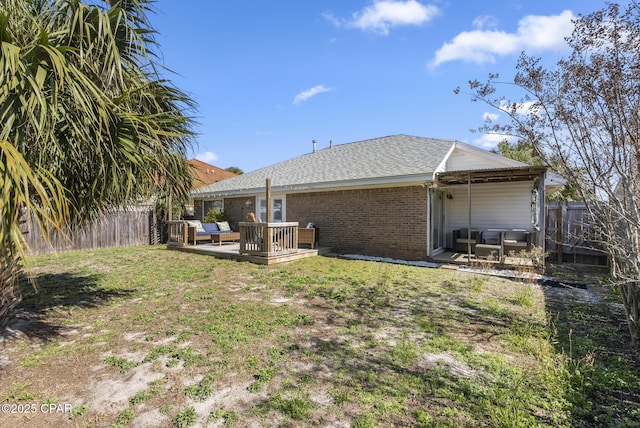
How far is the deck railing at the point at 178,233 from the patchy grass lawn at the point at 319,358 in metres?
6.53

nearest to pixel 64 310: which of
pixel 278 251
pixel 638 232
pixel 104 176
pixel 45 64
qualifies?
pixel 104 176

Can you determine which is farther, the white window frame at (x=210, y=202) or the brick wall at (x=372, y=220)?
the white window frame at (x=210, y=202)

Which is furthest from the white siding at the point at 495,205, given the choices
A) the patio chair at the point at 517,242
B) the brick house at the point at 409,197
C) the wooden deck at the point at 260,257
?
the wooden deck at the point at 260,257

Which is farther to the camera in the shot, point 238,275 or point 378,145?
point 378,145

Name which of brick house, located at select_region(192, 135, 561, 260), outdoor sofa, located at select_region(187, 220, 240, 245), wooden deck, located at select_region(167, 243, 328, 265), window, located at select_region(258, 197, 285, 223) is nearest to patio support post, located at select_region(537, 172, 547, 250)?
brick house, located at select_region(192, 135, 561, 260)

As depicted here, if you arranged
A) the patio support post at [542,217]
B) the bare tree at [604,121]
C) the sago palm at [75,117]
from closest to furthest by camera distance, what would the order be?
1. the sago palm at [75,117]
2. the bare tree at [604,121]
3. the patio support post at [542,217]

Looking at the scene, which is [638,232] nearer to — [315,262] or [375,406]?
[375,406]

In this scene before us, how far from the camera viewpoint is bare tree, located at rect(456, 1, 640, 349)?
3412mm

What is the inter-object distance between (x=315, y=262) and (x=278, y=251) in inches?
50.2

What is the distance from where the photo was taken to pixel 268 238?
9570 mm

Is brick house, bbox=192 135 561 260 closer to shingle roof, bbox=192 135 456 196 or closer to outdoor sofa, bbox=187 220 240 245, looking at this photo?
shingle roof, bbox=192 135 456 196

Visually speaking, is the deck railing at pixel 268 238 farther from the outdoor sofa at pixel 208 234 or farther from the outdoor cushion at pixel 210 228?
the outdoor cushion at pixel 210 228

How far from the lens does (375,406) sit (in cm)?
267

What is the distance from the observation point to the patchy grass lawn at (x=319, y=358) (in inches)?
103
